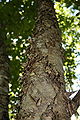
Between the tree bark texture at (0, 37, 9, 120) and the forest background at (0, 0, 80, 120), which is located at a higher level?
the forest background at (0, 0, 80, 120)

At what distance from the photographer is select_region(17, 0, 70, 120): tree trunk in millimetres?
1486

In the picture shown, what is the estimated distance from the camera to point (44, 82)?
1779 millimetres

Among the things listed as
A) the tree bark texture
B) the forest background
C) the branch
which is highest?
the forest background

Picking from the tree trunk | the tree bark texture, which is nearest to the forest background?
the tree bark texture

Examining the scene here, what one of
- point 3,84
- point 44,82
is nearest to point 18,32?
point 3,84

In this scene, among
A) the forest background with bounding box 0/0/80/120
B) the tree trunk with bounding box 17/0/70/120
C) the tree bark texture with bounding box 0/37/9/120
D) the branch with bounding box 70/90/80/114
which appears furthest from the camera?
the forest background with bounding box 0/0/80/120

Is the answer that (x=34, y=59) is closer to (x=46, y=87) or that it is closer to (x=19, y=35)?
(x=46, y=87)

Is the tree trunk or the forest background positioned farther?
the forest background

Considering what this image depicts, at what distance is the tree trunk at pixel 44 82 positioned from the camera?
4.88 feet

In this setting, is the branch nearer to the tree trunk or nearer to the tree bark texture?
the tree trunk

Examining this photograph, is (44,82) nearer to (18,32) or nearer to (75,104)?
(75,104)

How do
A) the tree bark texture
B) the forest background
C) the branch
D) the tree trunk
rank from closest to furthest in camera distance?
the tree trunk < the branch < the tree bark texture < the forest background

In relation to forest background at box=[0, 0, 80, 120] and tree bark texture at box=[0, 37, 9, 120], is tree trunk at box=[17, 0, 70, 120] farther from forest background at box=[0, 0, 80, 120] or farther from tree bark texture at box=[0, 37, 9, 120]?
forest background at box=[0, 0, 80, 120]

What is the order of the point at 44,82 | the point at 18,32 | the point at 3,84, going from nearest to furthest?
the point at 44,82 → the point at 3,84 → the point at 18,32
